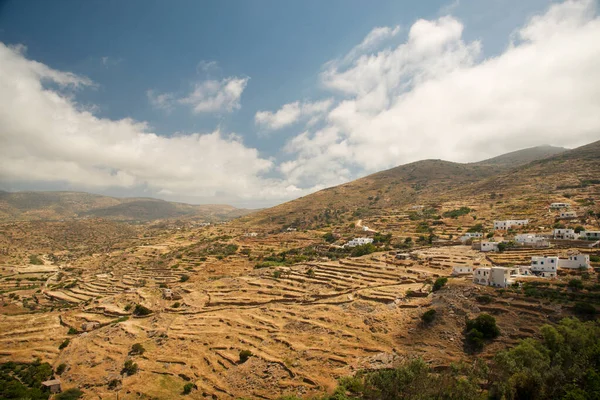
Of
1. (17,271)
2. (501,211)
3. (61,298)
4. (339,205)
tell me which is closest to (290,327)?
(61,298)

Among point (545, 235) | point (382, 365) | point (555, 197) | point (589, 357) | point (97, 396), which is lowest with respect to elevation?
point (97, 396)

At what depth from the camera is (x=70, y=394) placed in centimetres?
2733

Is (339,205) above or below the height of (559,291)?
above

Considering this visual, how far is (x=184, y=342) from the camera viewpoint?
108ft

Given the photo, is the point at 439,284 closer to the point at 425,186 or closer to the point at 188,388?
the point at 188,388

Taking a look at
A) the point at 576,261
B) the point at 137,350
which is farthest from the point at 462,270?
the point at 137,350

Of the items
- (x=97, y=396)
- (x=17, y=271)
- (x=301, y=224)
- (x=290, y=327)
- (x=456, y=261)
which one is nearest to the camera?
(x=97, y=396)

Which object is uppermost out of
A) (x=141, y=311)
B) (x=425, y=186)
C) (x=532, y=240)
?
(x=425, y=186)

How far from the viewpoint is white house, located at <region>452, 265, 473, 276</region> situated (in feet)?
129

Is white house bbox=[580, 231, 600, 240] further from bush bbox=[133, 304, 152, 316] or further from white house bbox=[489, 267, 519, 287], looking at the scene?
bush bbox=[133, 304, 152, 316]

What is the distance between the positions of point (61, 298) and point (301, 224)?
69.3 meters

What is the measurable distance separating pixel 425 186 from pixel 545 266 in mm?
104981

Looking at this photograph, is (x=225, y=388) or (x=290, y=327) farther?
(x=290, y=327)

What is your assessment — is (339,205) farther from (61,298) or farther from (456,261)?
(61,298)
